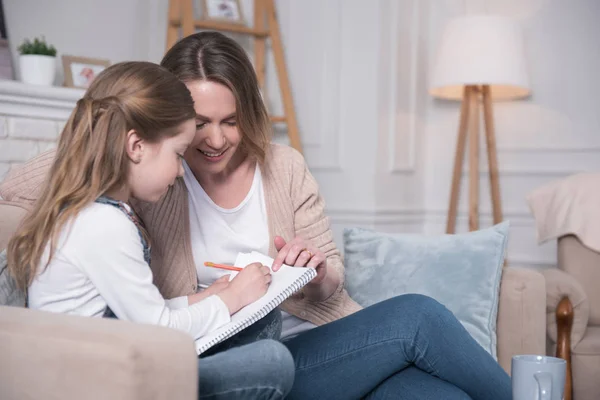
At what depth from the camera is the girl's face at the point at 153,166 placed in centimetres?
129

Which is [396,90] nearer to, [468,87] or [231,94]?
[468,87]

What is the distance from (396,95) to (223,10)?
91cm

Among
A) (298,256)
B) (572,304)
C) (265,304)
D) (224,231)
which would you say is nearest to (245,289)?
(265,304)

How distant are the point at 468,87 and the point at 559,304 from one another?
1.30 metres

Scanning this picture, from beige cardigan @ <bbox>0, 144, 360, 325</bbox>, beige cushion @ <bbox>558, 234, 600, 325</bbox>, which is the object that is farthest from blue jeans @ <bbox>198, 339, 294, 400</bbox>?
beige cushion @ <bbox>558, 234, 600, 325</bbox>

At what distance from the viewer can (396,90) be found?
3.67m

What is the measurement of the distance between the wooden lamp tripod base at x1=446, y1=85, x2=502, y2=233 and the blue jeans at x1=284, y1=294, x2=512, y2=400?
6.29 ft

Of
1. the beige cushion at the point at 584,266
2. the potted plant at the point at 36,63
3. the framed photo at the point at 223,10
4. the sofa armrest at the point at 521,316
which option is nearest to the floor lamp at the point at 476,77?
the beige cushion at the point at 584,266

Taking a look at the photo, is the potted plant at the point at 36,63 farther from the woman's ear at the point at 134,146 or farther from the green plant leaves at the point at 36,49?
the woman's ear at the point at 134,146

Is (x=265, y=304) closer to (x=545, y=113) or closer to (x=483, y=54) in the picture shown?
(x=483, y=54)

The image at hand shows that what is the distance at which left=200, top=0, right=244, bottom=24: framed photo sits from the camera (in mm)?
3566

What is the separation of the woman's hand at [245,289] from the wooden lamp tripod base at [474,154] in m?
2.18

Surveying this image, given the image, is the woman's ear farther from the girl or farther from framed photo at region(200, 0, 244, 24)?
framed photo at region(200, 0, 244, 24)

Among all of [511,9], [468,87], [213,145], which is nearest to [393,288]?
[213,145]
